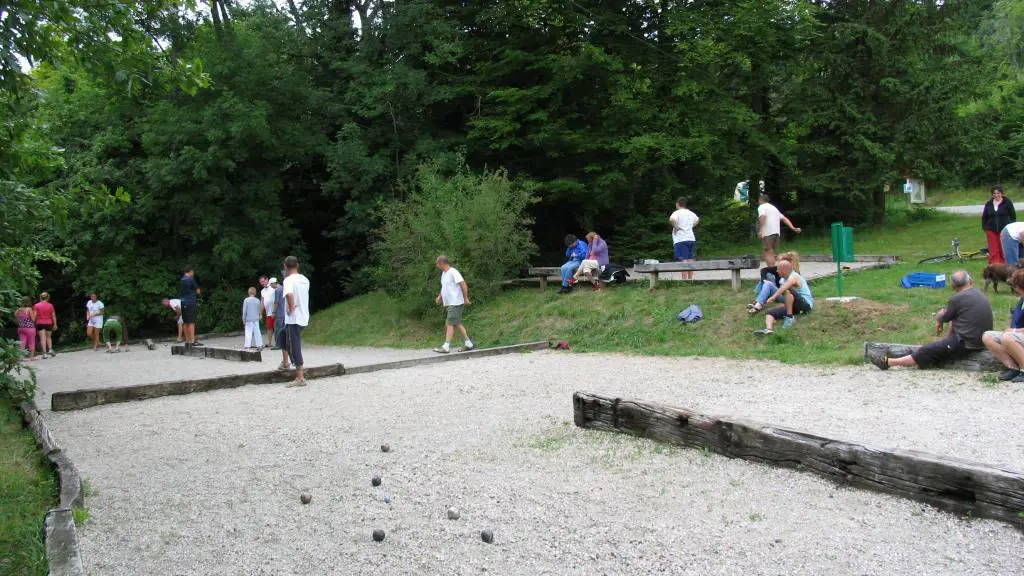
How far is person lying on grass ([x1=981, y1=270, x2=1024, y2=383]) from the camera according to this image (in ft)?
30.6

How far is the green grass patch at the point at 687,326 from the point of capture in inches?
505

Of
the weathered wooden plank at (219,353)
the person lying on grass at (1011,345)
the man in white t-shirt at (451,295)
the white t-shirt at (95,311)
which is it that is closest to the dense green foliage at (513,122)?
the white t-shirt at (95,311)

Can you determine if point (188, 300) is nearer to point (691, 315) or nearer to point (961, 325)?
point (691, 315)

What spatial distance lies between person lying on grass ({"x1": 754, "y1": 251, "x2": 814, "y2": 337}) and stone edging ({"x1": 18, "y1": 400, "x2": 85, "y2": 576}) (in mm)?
10310

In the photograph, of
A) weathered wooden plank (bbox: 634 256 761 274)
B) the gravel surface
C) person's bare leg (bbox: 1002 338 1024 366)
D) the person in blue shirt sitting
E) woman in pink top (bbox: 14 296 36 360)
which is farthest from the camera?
woman in pink top (bbox: 14 296 36 360)

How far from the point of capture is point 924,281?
1544 cm

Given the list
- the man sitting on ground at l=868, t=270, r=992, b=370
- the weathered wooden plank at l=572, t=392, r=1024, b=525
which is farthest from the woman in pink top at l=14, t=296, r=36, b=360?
the man sitting on ground at l=868, t=270, r=992, b=370

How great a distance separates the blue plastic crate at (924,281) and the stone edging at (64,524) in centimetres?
1382

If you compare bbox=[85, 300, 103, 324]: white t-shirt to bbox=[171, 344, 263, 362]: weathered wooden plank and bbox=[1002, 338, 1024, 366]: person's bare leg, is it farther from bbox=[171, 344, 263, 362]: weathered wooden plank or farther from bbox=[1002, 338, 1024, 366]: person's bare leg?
bbox=[1002, 338, 1024, 366]: person's bare leg

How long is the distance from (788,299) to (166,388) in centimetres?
949

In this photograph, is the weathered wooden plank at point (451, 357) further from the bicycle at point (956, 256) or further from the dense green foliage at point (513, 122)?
the dense green foliage at point (513, 122)

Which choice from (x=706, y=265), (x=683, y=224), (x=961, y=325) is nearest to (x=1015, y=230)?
(x=706, y=265)

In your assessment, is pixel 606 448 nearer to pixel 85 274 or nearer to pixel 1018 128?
pixel 85 274

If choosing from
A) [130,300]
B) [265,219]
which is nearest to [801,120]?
[265,219]
